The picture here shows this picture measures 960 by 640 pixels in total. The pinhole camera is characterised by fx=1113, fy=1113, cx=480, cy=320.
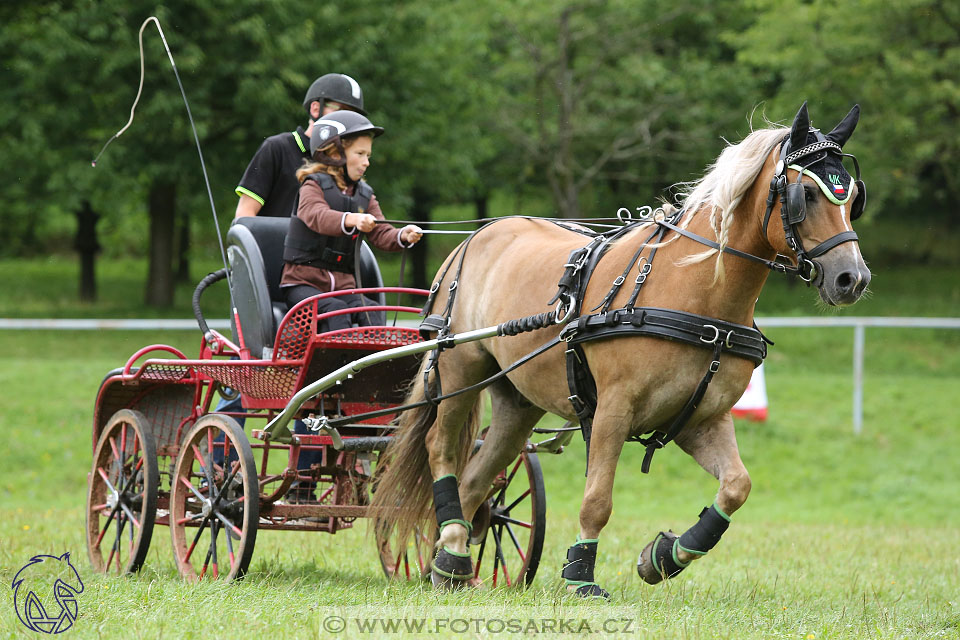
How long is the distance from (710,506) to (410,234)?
6.86ft

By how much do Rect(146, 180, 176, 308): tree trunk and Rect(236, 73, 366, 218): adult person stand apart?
14.6 m

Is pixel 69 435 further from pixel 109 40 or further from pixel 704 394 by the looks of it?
pixel 704 394

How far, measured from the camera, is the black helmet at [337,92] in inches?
255

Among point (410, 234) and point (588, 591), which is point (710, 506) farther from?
point (410, 234)

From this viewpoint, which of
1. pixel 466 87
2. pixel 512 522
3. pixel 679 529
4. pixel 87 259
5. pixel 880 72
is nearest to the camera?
pixel 512 522

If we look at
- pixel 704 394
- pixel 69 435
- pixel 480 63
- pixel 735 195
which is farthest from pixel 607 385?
pixel 480 63

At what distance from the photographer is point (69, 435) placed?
475 inches

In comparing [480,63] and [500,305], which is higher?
[480,63]

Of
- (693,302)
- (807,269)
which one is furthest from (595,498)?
(807,269)

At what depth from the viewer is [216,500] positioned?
18.3 feet

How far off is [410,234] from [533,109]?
56.3ft

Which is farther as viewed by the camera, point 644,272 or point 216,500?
point 216,500

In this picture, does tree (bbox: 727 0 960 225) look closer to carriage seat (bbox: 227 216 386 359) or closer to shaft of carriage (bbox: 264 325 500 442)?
carriage seat (bbox: 227 216 386 359)

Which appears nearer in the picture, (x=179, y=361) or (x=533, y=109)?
(x=179, y=361)
